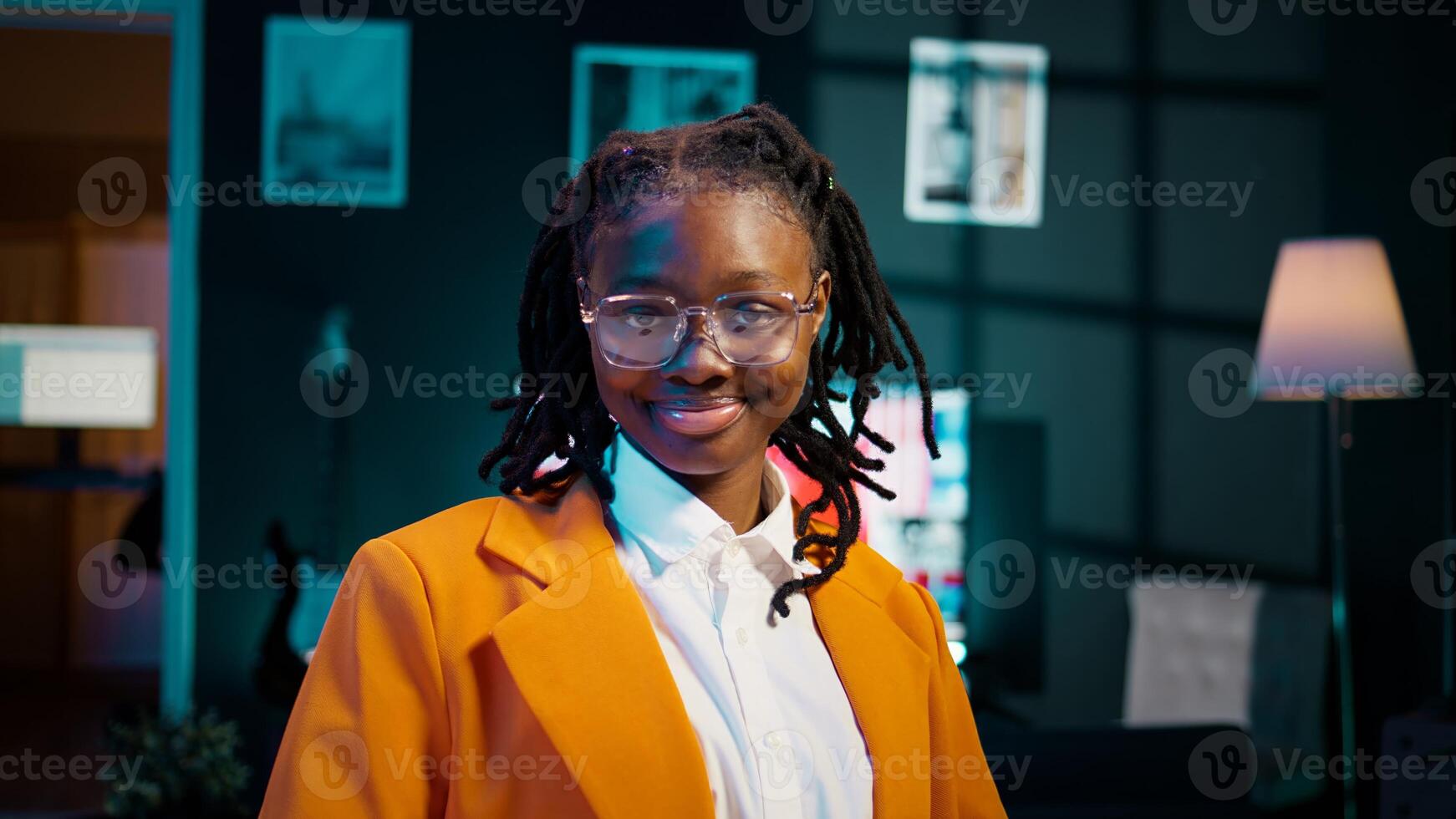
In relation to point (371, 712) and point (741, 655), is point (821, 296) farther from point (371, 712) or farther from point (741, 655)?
point (371, 712)

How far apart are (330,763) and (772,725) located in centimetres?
39

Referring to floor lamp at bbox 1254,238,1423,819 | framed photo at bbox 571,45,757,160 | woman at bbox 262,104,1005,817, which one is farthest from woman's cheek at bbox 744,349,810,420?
framed photo at bbox 571,45,757,160

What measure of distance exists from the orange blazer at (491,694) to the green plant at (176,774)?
3.01 meters

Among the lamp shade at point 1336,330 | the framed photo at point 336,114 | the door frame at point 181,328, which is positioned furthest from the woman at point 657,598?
the door frame at point 181,328

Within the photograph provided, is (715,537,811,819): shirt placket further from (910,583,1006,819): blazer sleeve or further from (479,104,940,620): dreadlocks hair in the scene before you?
(910,583,1006,819): blazer sleeve

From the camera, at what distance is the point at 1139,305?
15.4 feet

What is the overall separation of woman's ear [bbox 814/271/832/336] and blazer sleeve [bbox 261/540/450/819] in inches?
19.3

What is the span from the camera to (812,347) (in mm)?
1391

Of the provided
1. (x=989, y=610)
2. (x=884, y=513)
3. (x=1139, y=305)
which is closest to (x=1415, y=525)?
(x=1139, y=305)

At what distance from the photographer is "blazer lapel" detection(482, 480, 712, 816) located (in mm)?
1071

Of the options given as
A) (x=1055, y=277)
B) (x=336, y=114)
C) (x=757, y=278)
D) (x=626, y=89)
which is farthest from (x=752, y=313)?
(x=1055, y=277)

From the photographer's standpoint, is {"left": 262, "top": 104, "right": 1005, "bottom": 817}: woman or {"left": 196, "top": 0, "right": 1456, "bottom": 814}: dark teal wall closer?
{"left": 262, "top": 104, "right": 1005, "bottom": 817}: woman

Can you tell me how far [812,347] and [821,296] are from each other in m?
0.08

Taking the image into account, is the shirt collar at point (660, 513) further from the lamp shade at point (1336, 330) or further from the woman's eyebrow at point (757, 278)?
the lamp shade at point (1336, 330)
